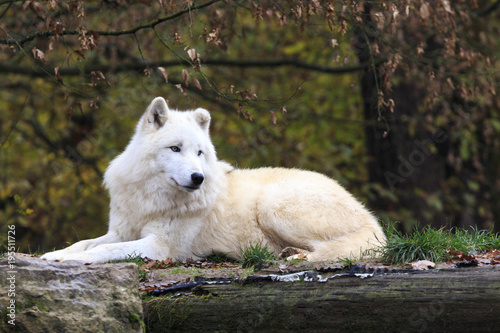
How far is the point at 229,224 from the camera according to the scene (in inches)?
255

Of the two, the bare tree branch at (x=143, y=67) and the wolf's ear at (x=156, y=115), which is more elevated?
the bare tree branch at (x=143, y=67)

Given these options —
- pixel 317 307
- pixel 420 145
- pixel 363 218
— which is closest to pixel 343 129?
pixel 420 145

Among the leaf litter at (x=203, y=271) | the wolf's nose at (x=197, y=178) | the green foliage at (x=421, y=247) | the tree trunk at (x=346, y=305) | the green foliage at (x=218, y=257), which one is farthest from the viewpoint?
the green foliage at (x=218, y=257)

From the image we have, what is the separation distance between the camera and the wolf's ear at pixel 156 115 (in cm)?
629

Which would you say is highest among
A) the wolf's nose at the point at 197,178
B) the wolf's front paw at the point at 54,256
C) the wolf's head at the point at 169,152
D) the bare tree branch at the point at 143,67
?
the bare tree branch at the point at 143,67

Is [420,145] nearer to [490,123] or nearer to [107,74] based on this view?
[490,123]

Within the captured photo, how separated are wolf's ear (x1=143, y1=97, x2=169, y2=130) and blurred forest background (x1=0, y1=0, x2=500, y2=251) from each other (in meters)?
1.80

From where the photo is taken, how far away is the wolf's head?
5.98 m

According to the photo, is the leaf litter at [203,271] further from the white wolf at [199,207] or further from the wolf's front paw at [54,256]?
the wolf's front paw at [54,256]

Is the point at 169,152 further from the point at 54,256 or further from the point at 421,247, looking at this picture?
the point at 421,247

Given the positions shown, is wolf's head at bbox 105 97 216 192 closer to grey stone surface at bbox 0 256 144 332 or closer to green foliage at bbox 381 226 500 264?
grey stone surface at bbox 0 256 144 332

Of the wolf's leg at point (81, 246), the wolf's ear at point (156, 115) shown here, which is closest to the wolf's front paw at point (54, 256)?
the wolf's leg at point (81, 246)

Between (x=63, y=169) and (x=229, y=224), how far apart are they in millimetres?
7822

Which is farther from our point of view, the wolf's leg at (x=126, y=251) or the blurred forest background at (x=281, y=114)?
the blurred forest background at (x=281, y=114)
